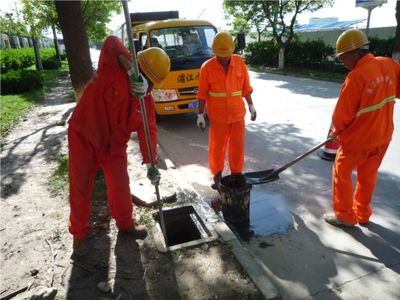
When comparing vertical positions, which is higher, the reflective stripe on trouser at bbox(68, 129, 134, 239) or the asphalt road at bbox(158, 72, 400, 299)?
the reflective stripe on trouser at bbox(68, 129, 134, 239)

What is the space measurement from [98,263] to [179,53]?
220 inches

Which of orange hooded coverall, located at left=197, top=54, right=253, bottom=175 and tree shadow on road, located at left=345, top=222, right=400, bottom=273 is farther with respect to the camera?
orange hooded coverall, located at left=197, top=54, right=253, bottom=175

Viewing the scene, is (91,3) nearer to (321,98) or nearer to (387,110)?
(321,98)

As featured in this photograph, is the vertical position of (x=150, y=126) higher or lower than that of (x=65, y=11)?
lower

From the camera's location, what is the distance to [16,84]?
1339 centimetres

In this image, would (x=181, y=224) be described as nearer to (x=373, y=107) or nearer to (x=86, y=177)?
(x=86, y=177)

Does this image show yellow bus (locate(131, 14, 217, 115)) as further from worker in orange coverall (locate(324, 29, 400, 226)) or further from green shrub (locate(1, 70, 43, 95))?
green shrub (locate(1, 70, 43, 95))

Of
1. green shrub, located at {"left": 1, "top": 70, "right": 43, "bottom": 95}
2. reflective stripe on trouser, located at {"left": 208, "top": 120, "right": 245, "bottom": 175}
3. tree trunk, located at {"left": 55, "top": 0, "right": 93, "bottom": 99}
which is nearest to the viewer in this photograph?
reflective stripe on trouser, located at {"left": 208, "top": 120, "right": 245, "bottom": 175}

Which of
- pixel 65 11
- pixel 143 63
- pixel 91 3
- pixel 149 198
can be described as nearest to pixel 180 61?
pixel 65 11

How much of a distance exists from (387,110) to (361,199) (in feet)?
2.98

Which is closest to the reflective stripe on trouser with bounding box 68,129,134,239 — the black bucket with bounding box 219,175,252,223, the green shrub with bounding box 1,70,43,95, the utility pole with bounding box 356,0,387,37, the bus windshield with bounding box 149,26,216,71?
the black bucket with bounding box 219,175,252,223

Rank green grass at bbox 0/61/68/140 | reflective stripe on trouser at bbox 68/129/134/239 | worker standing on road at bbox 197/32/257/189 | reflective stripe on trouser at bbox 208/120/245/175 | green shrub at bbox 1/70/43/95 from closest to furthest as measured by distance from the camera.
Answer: reflective stripe on trouser at bbox 68/129/134/239 → worker standing on road at bbox 197/32/257/189 → reflective stripe on trouser at bbox 208/120/245/175 → green grass at bbox 0/61/68/140 → green shrub at bbox 1/70/43/95

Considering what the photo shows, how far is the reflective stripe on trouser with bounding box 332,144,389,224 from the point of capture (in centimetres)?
317

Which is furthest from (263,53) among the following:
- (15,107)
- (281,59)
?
(15,107)
